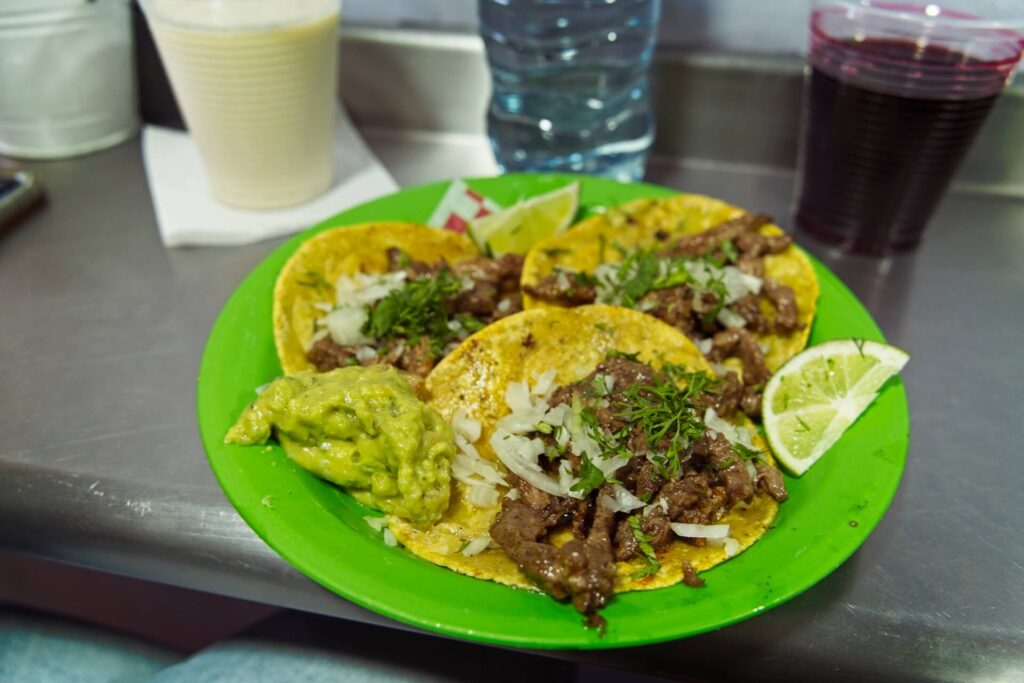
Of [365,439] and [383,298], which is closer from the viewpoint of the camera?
[365,439]

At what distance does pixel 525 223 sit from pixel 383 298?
45cm

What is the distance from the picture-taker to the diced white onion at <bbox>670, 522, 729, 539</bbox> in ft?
4.26

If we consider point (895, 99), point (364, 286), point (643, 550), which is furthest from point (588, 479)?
point (895, 99)

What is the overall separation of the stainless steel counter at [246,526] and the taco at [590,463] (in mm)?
184

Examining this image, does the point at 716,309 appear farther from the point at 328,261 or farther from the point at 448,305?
the point at 328,261

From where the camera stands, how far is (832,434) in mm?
1453

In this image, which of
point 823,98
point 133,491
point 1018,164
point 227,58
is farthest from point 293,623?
point 1018,164

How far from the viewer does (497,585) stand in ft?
4.01

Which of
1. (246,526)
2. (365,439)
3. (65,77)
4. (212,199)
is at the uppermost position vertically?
(65,77)

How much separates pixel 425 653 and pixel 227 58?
1518 mm

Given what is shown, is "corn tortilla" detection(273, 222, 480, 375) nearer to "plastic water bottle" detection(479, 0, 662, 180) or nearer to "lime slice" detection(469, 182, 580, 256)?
"lime slice" detection(469, 182, 580, 256)

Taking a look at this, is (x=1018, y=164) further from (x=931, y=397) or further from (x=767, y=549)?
(x=767, y=549)

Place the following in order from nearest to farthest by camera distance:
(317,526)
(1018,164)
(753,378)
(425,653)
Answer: (317,526)
(425,653)
(753,378)
(1018,164)

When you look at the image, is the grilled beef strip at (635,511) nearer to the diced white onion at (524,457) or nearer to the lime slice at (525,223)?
the diced white onion at (524,457)
